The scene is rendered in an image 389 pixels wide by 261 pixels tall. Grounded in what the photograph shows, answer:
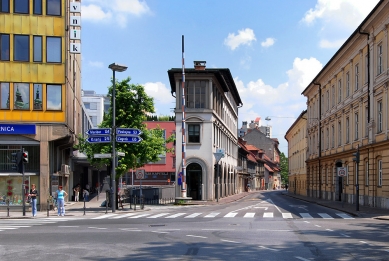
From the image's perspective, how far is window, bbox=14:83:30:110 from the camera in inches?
1227


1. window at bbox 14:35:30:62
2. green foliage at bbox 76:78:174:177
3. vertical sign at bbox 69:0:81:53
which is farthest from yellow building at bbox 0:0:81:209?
green foliage at bbox 76:78:174:177

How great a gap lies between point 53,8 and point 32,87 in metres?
5.08

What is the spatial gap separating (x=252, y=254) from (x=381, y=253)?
309 cm

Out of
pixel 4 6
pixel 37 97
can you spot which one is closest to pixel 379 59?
pixel 37 97

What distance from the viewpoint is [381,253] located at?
12.1 m

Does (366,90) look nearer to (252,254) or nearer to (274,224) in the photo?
(274,224)

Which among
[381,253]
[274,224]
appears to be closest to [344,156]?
[274,224]

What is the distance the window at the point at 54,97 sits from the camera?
103 ft

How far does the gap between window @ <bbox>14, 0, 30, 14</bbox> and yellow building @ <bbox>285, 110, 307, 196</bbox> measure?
141 feet

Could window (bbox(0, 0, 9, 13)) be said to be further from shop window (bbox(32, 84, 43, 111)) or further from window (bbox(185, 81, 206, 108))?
window (bbox(185, 81, 206, 108))

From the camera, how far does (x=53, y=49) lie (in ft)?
104

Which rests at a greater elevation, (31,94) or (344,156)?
(31,94)

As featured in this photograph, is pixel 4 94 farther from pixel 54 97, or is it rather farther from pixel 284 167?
pixel 284 167

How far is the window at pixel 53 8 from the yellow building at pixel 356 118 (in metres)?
19.5
